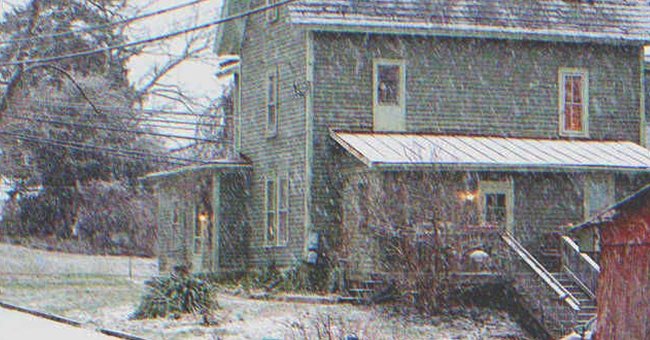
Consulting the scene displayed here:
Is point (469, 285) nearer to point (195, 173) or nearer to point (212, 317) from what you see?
point (212, 317)

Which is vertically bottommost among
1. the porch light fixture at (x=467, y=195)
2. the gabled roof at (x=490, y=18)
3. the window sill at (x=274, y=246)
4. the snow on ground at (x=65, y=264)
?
the snow on ground at (x=65, y=264)

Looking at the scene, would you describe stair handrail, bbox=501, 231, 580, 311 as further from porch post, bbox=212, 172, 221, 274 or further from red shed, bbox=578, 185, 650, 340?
porch post, bbox=212, 172, 221, 274

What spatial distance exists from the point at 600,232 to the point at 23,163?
36.3 metres

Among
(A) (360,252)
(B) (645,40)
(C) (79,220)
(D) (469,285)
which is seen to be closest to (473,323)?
(D) (469,285)

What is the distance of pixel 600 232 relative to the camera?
653 inches

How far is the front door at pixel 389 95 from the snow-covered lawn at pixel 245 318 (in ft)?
19.4

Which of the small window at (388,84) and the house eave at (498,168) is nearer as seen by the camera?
the house eave at (498,168)

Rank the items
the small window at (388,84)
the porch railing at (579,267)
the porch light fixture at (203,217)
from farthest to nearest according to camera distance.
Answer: the porch light fixture at (203,217) < the small window at (388,84) < the porch railing at (579,267)

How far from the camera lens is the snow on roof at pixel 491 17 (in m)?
31.1

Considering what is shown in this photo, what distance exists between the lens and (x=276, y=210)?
110 ft

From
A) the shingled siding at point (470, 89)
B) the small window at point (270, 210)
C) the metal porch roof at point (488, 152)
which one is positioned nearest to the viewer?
the metal porch roof at point (488, 152)

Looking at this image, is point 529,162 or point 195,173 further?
point 195,173

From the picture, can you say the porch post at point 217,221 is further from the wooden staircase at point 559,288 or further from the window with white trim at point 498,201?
the wooden staircase at point 559,288

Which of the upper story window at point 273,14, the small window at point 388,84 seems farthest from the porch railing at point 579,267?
the upper story window at point 273,14
